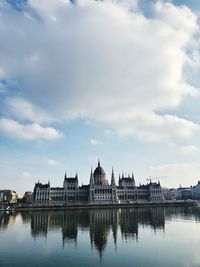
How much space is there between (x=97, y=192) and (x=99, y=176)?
37.0ft

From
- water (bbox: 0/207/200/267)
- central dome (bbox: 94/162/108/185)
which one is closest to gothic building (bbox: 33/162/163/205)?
central dome (bbox: 94/162/108/185)

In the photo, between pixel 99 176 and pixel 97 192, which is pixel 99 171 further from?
pixel 97 192

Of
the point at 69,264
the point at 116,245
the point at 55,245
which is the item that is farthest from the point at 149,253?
the point at 55,245

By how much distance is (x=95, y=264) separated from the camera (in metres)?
29.7

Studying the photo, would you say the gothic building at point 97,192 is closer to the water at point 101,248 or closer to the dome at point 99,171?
the dome at point 99,171

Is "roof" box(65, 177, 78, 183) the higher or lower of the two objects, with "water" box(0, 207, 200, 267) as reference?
higher

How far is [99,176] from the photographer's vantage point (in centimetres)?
17850

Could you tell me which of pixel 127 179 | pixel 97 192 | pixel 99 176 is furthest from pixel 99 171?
pixel 127 179

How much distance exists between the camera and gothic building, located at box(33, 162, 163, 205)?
6491 inches

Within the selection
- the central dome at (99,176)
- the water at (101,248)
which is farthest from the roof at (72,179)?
the water at (101,248)

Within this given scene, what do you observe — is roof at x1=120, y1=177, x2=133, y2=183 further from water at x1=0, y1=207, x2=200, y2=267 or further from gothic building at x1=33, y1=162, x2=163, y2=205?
water at x1=0, y1=207, x2=200, y2=267

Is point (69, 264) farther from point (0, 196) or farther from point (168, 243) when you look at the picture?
point (0, 196)

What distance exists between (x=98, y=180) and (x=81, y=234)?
127 m

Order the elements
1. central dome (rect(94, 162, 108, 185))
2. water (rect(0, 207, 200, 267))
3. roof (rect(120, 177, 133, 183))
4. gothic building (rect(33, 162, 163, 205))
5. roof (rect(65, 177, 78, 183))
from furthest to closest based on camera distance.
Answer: roof (rect(120, 177, 133, 183)) < roof (rect(65, 177, 78, 183)) < central dome (rect(94, 162, 108, 185)) < gothic building (rect(33, 162, 163, 205)) < water (rect(0, 207, 200, 267))
